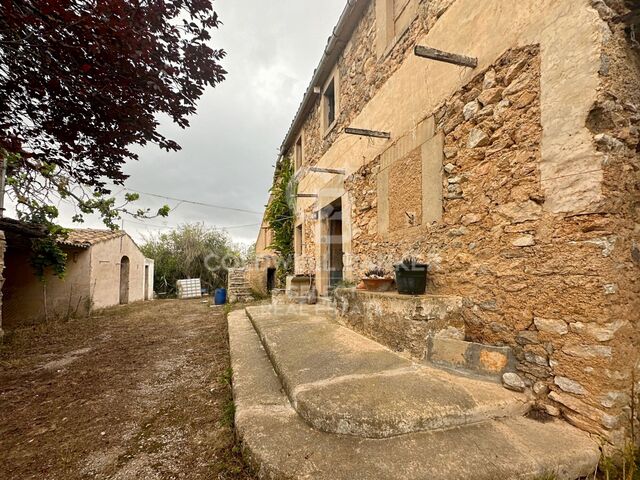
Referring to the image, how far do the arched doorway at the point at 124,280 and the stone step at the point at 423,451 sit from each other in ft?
41.6

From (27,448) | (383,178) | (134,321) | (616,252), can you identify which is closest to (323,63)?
(383,178)

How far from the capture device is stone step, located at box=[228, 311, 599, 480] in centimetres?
135

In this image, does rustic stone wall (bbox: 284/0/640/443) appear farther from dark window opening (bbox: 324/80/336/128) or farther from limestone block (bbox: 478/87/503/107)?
dark window opening (bbox: 324/80/336/128)

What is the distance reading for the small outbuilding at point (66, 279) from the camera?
271 inches

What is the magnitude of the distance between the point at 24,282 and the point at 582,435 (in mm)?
10770

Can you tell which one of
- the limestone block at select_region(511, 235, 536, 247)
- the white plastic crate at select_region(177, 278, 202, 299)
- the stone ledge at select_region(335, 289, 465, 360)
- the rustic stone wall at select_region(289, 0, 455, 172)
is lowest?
the white plastic crate at select_region(177, 278, 202, 299)

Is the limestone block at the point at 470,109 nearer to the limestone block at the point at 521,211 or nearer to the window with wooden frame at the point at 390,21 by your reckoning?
the limestone block at the point at 521,211

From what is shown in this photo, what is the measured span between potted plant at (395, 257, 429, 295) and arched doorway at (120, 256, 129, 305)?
12.8 metres

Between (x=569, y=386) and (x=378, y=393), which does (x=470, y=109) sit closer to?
(x=569, y=386)

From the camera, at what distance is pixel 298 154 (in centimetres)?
841

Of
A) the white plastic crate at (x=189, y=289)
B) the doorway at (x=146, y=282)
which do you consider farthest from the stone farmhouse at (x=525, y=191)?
the doorway at (x=146, y=282)

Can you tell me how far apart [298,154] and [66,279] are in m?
7.65

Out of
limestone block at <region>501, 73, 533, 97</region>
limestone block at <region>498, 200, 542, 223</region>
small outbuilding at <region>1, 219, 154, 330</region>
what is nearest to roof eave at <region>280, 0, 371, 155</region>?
limestone block at <region>501, 73, 533, 97</region>

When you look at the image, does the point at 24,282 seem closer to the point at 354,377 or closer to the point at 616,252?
the point at 354,377
